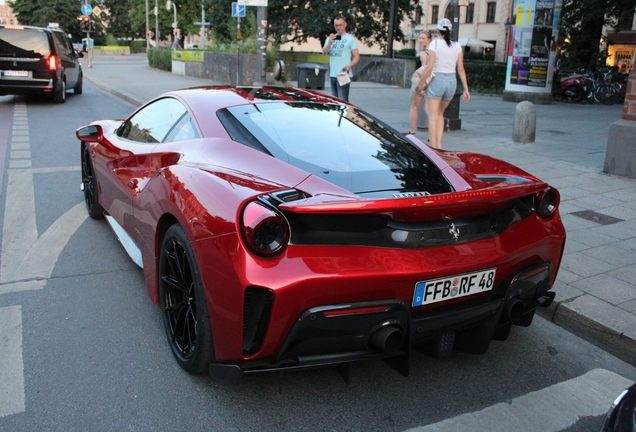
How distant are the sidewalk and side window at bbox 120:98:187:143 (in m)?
2.81

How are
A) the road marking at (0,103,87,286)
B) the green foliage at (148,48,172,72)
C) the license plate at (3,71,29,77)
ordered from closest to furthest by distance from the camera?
the road marking at (0,103,87,286)
the license plate at (3,71,29,77)
the green foliage at (148,48,172,72)

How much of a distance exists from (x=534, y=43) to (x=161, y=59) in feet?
67.7

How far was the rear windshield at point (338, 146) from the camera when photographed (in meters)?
3.09

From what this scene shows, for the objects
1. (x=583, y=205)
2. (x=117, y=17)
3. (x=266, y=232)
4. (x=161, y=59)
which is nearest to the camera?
(x=266, y=232)

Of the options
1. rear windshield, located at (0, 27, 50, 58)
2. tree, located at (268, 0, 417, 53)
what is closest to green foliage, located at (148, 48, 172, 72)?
tree, located at (268, 0, 417, 53)

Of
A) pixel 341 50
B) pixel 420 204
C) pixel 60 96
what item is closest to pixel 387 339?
pixel 420 204

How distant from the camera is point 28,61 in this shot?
1489cm

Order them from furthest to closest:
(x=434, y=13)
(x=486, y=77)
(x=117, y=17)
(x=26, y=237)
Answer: (x=117, y=17) < (x=434, y=13) < (x=486, y=77) < (x=26, y=237)

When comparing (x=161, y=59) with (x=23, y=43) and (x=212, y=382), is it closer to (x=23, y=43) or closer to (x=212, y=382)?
(x=23, y=43)

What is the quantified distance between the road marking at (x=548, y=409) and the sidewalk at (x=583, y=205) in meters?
0.50

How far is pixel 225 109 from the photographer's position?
11.9 feet

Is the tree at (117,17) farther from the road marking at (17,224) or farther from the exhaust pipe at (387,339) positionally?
the exhaust pipe at (387,339)

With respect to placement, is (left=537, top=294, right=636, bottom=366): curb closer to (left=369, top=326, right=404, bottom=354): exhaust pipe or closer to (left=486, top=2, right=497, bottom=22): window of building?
(left=369, top=326, right=404, bottom=354): exhaust pipe

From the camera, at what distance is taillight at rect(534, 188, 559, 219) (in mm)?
3156
